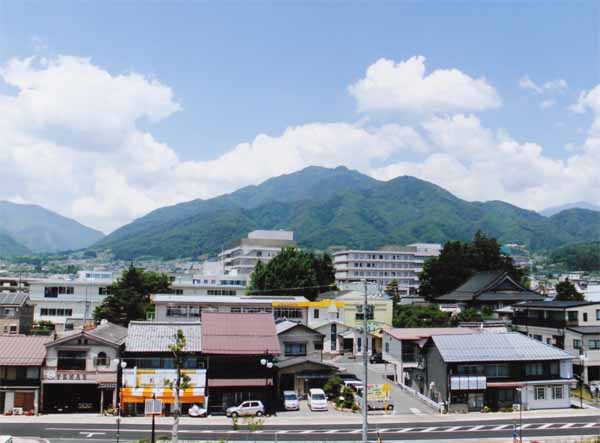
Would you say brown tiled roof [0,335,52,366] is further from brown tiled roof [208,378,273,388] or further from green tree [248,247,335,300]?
green tree [248,247,335,300]

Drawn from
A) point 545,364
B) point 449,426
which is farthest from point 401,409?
A: point 545,364

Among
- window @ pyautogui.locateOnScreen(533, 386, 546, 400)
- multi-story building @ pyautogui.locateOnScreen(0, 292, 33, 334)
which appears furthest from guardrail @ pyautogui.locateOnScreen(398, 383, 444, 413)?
multi-story building @ pyautogui.locateOnScreen(0, 292, 33, 334)

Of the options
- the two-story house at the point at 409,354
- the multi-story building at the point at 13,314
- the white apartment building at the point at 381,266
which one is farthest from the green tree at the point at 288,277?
the white apartment building at the point at 381,266

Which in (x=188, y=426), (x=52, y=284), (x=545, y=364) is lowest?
(x=188, y=426)

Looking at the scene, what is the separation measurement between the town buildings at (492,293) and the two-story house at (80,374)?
4783 centimetres

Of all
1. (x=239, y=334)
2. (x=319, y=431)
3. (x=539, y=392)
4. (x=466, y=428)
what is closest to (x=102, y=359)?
(x=239, y=334)

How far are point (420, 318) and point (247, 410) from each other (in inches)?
1240

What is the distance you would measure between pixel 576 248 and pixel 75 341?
19452 centimetres

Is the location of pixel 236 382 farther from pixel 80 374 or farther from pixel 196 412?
pixel 80 374

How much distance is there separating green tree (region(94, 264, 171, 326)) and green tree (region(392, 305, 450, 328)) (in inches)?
1117

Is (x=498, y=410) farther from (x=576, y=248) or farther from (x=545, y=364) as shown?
(x=576, y=248)

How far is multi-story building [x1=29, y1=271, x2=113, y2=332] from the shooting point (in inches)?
2852

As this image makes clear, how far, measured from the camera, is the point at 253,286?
258 feet

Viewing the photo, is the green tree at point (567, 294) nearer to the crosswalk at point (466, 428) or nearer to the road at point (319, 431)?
the road at point (319, 431)
